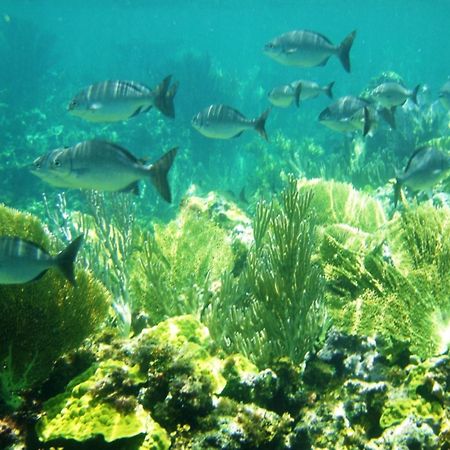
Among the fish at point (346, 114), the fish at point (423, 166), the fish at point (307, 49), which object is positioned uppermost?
the fish at point (307, 49)

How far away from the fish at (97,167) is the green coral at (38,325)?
0.87 metres

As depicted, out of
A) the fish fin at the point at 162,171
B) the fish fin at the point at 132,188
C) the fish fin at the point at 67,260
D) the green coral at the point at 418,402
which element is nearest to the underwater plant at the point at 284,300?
the green coral at the point at 418,402

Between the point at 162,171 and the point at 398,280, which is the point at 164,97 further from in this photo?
the point at 398,280

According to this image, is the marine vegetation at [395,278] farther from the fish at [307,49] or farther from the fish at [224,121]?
the fish at [307,49]

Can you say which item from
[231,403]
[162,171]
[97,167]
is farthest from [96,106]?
[231,403]

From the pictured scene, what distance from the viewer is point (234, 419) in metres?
2.88

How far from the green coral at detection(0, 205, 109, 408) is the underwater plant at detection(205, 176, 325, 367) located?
1.41 m

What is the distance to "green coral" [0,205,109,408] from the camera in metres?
3.28

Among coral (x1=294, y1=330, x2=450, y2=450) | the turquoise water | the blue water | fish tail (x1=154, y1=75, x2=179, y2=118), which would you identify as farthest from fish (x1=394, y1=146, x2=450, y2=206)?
the blue water

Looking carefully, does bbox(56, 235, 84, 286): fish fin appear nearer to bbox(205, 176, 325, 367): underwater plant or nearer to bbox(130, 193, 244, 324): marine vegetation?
bbox(205, 176, 325, 367): underwater plant

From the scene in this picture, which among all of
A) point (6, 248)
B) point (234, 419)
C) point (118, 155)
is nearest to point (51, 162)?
point (118, 155)

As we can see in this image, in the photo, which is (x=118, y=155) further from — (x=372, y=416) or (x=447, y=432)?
(x=447, y=432)

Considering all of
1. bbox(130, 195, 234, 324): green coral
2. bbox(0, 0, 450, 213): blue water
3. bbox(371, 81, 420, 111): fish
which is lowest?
bbox(130, 195, 234, 324): green coral

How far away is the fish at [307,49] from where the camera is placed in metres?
7.28
